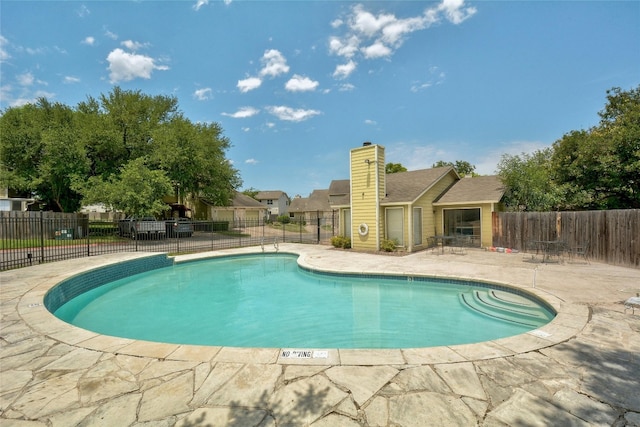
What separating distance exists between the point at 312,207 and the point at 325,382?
41.8 meters

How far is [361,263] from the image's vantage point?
34.3 ft

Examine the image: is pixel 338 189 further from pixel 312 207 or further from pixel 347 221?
pixel 347 221

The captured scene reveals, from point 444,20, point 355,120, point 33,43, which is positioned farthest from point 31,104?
point 444,20

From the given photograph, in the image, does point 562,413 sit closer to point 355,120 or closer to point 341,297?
point 341,297

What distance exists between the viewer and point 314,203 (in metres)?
45.1

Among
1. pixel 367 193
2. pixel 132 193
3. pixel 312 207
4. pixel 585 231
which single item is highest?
pixel 132 193

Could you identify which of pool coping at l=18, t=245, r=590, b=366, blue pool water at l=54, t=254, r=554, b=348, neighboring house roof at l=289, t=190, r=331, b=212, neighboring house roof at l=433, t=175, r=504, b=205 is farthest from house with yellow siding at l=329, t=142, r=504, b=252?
neighboring house roof at l=289, t=190, r=331, b=212

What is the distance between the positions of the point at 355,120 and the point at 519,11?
35.6ft

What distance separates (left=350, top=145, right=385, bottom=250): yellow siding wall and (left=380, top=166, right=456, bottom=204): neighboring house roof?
698 mm

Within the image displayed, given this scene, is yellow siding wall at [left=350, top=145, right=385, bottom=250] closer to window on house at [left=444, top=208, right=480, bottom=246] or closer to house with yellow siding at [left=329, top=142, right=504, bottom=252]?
house with yellow siding at [left=329, top=142, right=504, bottom=252]

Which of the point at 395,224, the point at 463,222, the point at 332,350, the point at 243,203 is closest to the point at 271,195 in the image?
Result: the point at 243,203

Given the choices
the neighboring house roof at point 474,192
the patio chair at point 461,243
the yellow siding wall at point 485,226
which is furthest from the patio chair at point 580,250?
the patio chair at point 461,243

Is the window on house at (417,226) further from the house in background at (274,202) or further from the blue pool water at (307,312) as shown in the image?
the house in background at (274,202)

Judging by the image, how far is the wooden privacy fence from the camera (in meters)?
8.88
